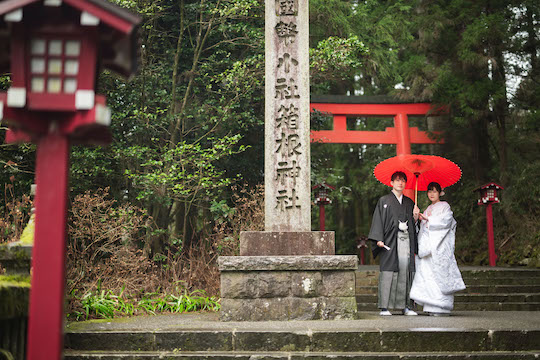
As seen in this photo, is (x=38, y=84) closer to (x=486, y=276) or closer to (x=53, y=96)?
(x=53, y=96)

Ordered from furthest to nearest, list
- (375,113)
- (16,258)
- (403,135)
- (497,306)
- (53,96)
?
(375,113) < (403,135) < (497,306) < (16,258) < (53,96)

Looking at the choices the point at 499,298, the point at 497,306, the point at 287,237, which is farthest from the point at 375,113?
the point at 287,237

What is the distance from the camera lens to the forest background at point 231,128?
29.4 feet

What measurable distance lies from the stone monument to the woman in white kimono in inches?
44.8

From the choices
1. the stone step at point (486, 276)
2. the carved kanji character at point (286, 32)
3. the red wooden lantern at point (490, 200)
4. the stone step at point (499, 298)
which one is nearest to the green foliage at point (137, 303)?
the stone step at point (486, 276)

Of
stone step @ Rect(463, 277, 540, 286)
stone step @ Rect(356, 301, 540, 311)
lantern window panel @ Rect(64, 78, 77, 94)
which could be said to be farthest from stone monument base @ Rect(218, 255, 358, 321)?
stone step @ Rect(463, 277, 540, 286)

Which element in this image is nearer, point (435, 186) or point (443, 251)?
point (443, 251)

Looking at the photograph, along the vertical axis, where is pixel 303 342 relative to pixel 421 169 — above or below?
below

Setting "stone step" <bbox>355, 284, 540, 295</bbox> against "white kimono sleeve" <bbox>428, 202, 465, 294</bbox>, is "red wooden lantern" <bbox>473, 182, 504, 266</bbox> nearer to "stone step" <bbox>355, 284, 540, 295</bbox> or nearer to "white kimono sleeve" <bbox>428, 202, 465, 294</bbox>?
"stone step" <bbox>355, 284, 540, 295</bbox>

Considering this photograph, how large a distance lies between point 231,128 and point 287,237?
5.14 metres

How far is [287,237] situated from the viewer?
20.5ft

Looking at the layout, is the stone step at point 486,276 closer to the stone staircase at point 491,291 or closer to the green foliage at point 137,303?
the stone staircase at point 491,291

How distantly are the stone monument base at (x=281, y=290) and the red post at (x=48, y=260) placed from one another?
3.48 meters

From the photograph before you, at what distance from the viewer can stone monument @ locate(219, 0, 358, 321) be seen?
232 inches
